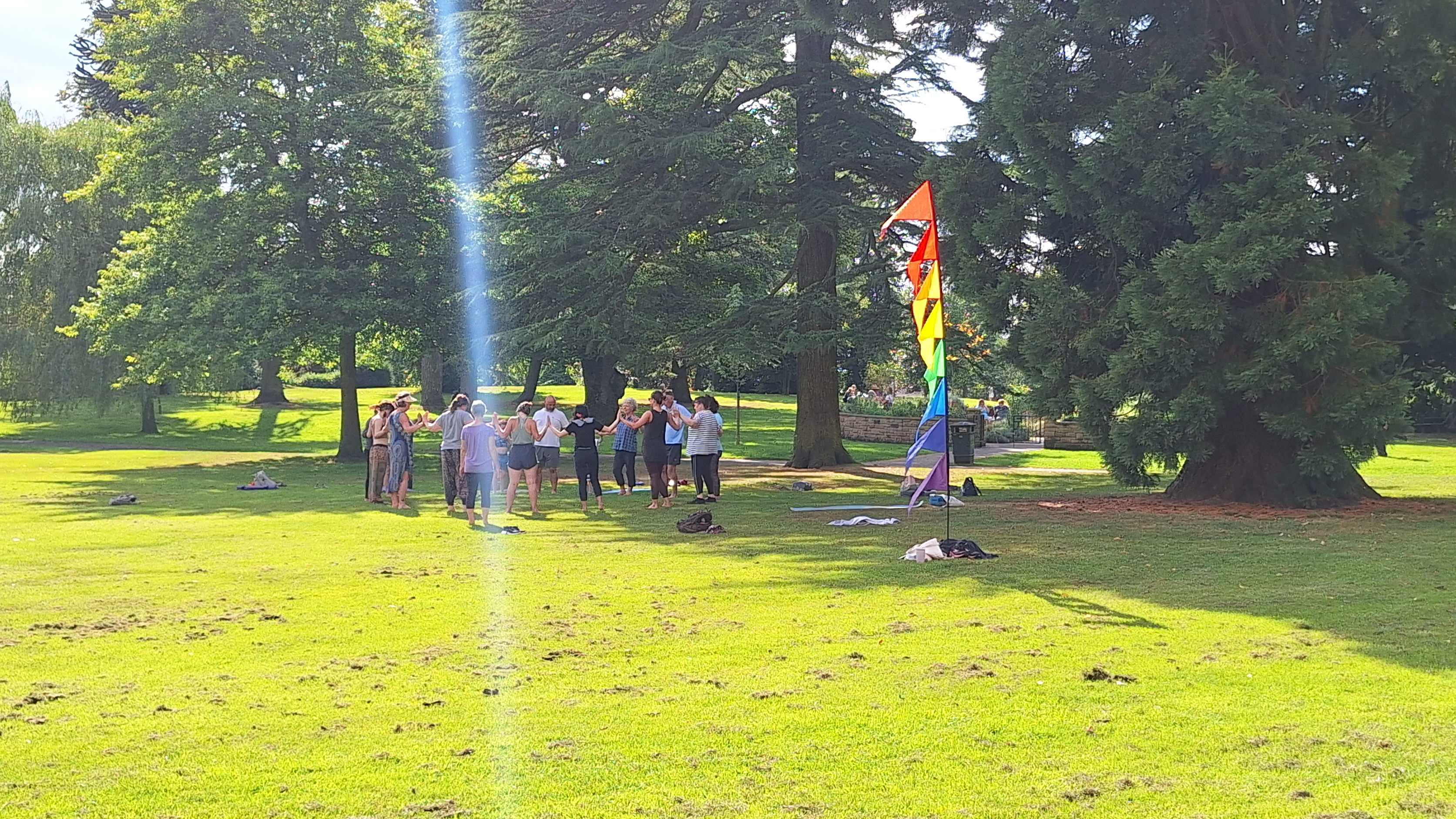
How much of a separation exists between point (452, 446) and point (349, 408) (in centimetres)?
1645

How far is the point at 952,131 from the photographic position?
22078 mm

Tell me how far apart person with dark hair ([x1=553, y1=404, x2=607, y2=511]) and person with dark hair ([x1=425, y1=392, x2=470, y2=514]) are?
1659mm

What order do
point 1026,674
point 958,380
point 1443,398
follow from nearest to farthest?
point 1026,674
point 1443,398
point 958,380

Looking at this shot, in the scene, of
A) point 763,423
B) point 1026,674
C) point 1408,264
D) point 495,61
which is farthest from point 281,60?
point 1026,674

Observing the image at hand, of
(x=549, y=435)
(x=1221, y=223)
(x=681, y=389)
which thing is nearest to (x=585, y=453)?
(x=549, y=435)

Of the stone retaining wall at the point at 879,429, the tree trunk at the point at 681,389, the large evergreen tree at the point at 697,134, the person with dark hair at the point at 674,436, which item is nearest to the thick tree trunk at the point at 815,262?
the large evergreen tree at the point at 697,134

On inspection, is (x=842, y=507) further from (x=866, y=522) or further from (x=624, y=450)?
(x=624, y=450)

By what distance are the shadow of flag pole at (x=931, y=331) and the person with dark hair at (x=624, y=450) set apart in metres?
7.32

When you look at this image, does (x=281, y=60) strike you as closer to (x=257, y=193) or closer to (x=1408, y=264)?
(x=257, y=193)

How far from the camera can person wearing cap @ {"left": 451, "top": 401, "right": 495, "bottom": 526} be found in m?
17.4

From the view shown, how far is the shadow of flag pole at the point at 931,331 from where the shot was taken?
44.7 ft

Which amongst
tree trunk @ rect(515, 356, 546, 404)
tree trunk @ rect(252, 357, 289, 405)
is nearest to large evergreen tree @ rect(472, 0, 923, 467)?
tree trunk @ rect(515, 356, 546, 404)

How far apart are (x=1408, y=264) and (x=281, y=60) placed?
2541 cm

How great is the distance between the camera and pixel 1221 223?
1769 centimetres
